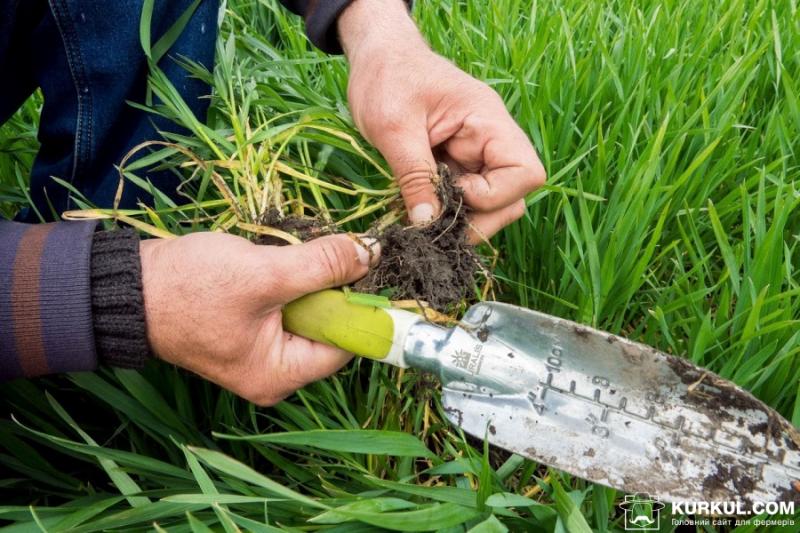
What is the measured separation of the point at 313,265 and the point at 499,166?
1.18 feet

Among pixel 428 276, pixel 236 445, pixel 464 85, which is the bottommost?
pixel 236 445

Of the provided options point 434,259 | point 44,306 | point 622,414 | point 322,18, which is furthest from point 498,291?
point 44,306

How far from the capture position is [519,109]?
1.46m

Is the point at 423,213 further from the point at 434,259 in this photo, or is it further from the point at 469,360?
the point at 469,360

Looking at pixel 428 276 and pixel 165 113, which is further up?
pixel 165 113

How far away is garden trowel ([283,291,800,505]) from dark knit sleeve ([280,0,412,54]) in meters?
0.68

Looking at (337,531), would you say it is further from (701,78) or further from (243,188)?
(701,78)

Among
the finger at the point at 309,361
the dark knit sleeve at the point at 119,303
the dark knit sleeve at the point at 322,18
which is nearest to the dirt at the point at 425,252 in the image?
the finger at the point at 309,361

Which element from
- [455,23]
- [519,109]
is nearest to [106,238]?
[519,109]

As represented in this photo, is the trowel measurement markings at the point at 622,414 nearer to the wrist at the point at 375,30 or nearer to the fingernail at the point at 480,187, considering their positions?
the fingernail at the point at 480,187

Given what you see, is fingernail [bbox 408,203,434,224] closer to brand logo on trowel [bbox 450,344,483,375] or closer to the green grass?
the green grass

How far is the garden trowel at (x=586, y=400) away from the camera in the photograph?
0.91 m

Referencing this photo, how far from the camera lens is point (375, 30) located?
1.33 m

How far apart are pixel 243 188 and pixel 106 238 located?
32cm
